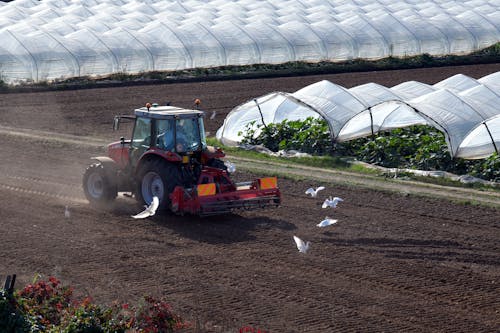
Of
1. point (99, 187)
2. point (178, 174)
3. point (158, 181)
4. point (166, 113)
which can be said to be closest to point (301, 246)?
point (178, 174)

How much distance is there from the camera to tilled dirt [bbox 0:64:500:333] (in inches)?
458

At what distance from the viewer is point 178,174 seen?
16.5 m

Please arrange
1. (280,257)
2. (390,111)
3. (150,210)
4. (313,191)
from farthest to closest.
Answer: (390,111)
(313,191)
(150,210)
(280,257)

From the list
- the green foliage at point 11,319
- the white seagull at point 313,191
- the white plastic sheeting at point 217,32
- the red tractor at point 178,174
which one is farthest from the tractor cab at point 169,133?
the white plastic sheeting at point 217,32

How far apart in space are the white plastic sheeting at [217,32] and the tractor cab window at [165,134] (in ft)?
68.1

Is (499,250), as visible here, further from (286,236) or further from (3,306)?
(3,306)

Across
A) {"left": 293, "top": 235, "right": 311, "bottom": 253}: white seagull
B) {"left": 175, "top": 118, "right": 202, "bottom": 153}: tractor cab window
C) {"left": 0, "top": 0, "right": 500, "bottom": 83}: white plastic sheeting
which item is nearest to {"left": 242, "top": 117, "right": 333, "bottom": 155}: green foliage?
{"left": 175, "top": 118, "right": 202, "bottom": 153}: tractor cab window

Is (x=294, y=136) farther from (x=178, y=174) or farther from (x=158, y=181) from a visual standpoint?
(x=178, y=174)

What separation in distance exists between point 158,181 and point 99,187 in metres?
1.60

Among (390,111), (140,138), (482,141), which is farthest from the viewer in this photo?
(390,111)

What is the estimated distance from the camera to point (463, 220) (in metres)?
17.0

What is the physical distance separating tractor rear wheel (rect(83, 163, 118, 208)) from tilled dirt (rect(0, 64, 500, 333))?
26cm

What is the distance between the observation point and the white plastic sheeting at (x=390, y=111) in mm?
22781

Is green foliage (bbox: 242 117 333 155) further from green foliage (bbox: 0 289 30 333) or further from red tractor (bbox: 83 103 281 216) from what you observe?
green foliage (bbox: 0 289 30 333)
